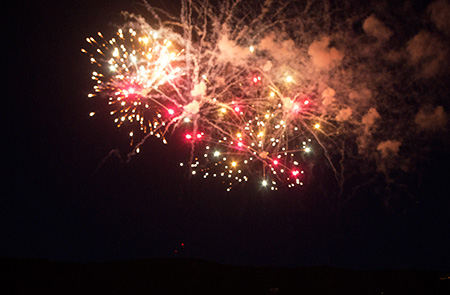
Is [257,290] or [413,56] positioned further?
[413,56]

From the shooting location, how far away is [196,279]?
307 inches

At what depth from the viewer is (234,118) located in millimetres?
8750

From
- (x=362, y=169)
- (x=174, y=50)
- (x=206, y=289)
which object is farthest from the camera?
(x=362, y=169)

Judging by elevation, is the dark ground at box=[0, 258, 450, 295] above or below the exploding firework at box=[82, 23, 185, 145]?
below

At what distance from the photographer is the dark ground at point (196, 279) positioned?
7.25 metres

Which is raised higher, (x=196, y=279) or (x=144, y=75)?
(x=144, y=75)

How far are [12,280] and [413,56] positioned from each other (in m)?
10.2

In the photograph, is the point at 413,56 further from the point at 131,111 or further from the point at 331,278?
the point at 131,111

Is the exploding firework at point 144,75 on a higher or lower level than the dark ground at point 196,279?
higher

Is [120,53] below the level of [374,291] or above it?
above

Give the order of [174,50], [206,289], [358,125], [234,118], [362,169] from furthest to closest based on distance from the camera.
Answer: [362,169] < [358,125] < [234,118] < [174,50] < [206,289]

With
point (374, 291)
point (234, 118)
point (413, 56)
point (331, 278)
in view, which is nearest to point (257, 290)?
point (331, 278)

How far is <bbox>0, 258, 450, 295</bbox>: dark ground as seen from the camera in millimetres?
7246

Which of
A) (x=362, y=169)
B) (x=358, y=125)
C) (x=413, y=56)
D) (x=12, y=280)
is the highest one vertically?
(x=413, y=56)
